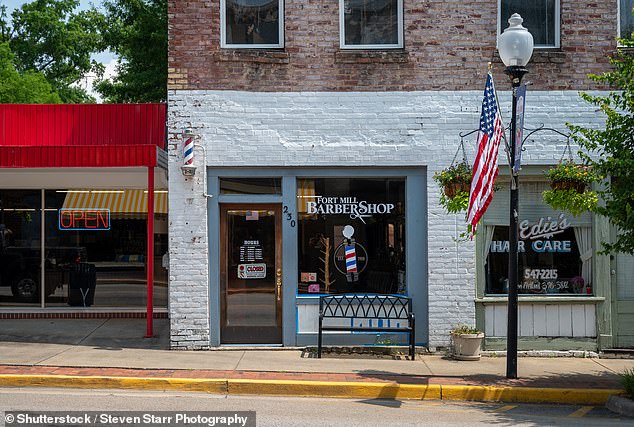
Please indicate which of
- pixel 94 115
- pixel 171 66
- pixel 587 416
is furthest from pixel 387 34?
pixel 587 416

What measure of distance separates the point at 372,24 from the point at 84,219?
6.77 m

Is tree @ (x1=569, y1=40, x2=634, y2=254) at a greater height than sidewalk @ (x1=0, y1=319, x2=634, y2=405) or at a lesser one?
greater

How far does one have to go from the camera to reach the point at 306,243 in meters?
11.6

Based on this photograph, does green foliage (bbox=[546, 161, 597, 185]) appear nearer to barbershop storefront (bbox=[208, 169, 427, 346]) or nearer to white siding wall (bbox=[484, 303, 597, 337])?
barbershop storefront (bbox=[208, 169, 427, 346])

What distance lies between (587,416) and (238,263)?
5455 mm

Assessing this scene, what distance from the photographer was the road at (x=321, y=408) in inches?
310

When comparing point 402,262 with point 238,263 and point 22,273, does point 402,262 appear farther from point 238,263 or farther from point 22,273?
point 22,273

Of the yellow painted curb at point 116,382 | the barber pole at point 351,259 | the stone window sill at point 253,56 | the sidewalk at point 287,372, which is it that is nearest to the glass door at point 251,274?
the sidewalk at point 287,372

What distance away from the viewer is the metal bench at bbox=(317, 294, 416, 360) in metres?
11.3

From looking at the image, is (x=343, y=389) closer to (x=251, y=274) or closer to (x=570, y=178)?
(x=251, y=274)

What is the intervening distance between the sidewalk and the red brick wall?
4087mm

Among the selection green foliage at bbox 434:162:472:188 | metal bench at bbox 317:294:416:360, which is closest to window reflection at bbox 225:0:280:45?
green foliage at bbox 434:162:472:188

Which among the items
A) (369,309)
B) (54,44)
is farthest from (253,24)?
(54,44)

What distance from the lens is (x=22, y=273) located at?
1456 cm
